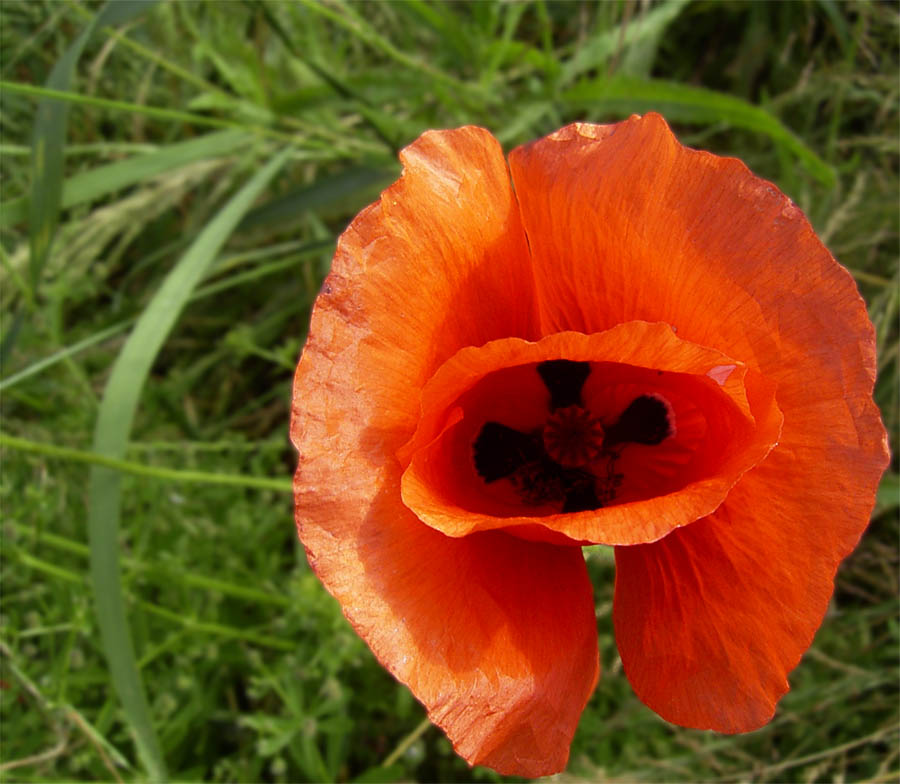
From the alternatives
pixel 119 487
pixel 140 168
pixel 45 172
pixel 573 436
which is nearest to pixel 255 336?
pixel 140 168

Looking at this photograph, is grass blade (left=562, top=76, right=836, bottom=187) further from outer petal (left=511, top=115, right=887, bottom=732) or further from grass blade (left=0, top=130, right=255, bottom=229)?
outer petal (left=511, top=115, right=887, bottom=732)

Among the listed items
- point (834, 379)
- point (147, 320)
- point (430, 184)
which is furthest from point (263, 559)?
point (834, 379)

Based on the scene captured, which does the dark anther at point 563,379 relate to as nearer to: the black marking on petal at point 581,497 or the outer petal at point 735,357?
the black marking on petal at point 581,497

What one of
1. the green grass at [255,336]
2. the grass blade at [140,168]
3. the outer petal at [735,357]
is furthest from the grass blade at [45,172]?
the outer petal at [735,357]

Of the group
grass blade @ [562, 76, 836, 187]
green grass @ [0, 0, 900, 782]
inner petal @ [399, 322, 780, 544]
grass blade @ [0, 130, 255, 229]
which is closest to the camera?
inner petal @ [399, 322, 780, 544]

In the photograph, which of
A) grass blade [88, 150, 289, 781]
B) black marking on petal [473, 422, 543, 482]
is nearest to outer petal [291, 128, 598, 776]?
black marking on petal [473, 422, 543, 482]

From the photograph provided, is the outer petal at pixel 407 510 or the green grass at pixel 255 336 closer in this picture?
the outer petal at pixel 407 510
